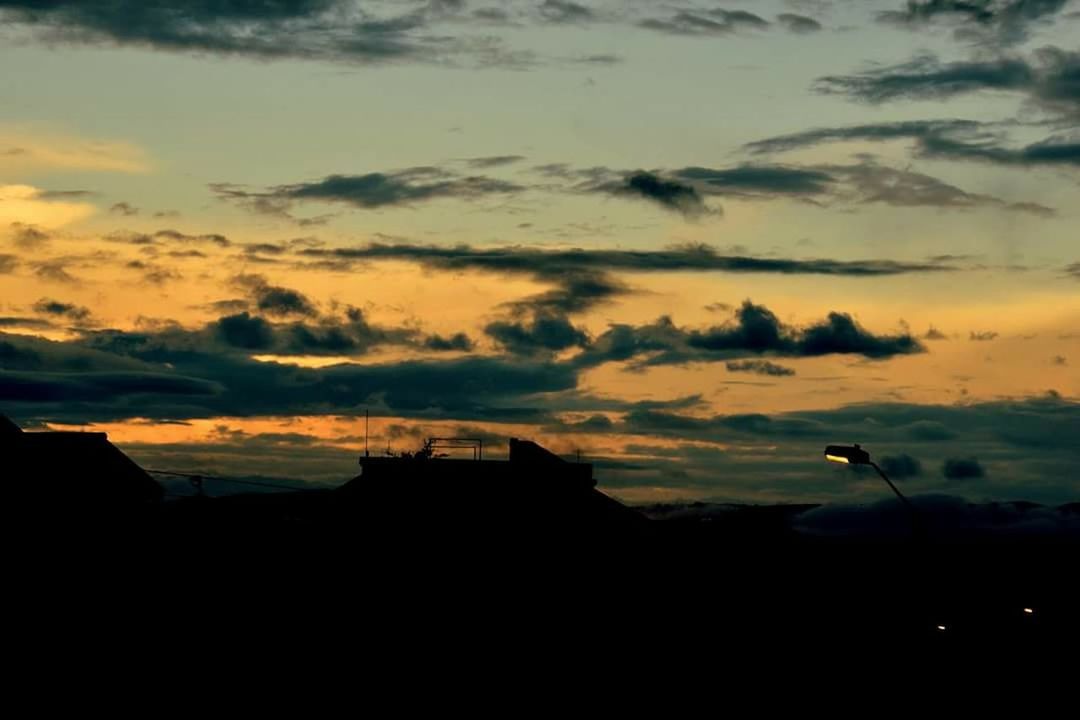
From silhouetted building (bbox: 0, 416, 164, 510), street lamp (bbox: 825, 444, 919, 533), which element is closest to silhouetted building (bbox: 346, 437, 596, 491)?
silhouetted building (bbox: 0, 416, 164, 510)

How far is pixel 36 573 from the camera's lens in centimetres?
8306

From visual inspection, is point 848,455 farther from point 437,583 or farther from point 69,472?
point 69,472

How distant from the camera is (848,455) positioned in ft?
137

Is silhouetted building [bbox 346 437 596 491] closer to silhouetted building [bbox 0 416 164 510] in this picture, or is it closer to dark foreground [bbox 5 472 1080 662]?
dark foreground [bbox 5 472 1080 662]

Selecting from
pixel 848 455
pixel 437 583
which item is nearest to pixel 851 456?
pixel 848 455

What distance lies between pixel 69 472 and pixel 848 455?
60.4m

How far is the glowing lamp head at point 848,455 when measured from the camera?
41.5 m

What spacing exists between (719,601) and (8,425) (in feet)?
141

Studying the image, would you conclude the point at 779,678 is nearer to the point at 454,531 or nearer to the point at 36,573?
the point at 454,531

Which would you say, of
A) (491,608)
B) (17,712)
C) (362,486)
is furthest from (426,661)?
(17,712)

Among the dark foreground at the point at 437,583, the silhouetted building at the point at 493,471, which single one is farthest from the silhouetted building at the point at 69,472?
the silhouetted building at the point at 493,471

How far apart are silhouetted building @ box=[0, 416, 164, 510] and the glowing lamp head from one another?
191 feet

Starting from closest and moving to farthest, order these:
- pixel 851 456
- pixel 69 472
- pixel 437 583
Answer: pixel 851 456 → pixel 437 583 → pixel 69 472

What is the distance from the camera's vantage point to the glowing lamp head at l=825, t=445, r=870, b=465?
41.5 meters
